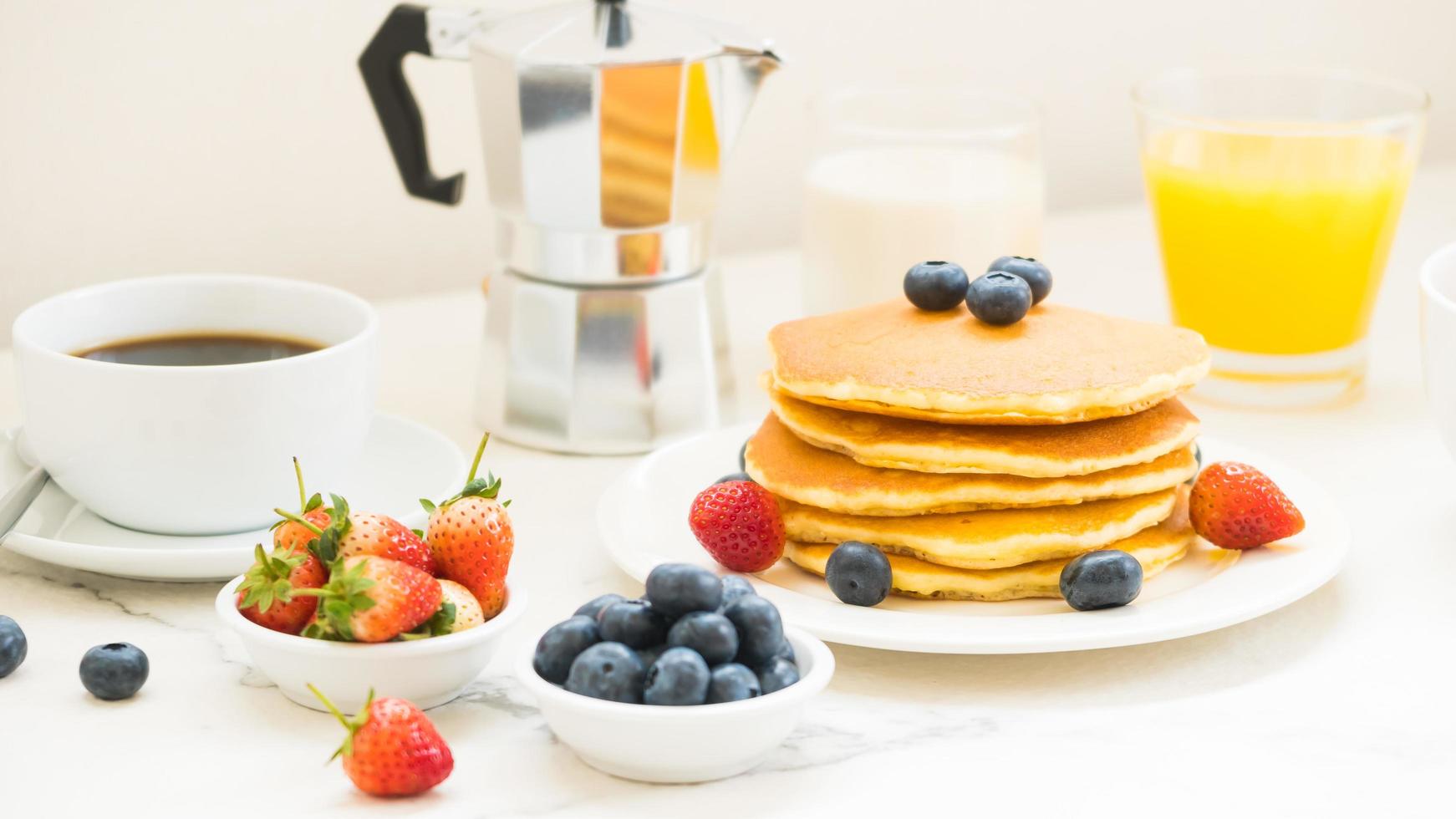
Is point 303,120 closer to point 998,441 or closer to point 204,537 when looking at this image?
point 204,537

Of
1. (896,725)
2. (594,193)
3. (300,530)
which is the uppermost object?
(594,193)

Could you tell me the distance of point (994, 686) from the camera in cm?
93

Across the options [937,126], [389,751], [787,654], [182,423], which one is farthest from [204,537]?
[937,126]

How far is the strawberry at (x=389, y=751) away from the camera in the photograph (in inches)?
30.4

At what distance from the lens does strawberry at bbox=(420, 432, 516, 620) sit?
89cm

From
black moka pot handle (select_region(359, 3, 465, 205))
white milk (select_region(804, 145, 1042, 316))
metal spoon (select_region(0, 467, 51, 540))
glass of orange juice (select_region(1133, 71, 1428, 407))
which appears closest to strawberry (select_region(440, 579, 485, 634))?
Result: metal spoon (select_region(0, 467, 51, 540))

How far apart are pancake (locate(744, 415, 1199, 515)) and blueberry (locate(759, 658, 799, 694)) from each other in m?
0.22

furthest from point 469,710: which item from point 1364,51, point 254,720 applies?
point 1364,51

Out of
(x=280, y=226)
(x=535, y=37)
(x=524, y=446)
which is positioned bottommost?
(x=524, y=446)

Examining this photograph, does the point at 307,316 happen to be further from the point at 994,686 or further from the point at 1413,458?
the point at 1413,458

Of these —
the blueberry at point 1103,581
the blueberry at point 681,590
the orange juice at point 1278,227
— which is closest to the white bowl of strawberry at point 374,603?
the blueberry at point 681,590

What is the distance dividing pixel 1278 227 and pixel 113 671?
105 cm

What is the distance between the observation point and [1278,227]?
56.0 inches

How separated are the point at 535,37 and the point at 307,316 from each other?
0.29 meters
